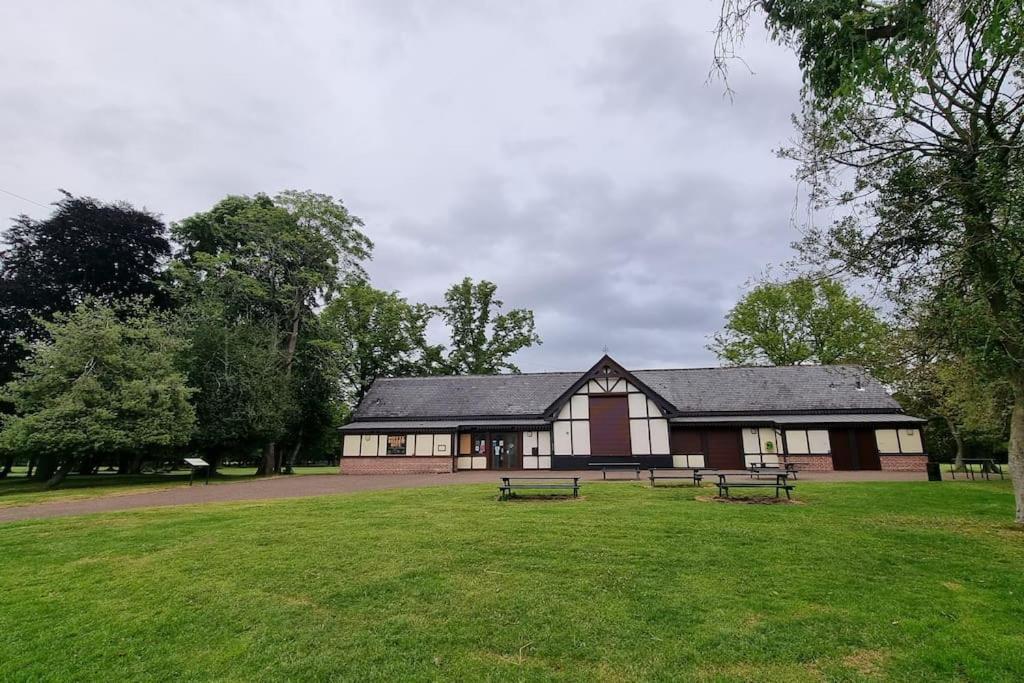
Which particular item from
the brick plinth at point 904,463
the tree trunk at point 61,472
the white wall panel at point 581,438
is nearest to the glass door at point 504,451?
the white wall panel at point 581,438

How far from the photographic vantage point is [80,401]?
826 inches

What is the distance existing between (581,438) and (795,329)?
26.9 metres

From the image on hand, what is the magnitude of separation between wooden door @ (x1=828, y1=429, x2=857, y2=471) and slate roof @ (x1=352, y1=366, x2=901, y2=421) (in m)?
1.64

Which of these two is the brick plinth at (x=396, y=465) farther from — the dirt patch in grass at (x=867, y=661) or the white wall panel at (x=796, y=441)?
the dirt patch in grass at (x=867, y=661)

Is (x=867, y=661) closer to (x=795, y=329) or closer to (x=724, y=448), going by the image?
(x=724, y=448)

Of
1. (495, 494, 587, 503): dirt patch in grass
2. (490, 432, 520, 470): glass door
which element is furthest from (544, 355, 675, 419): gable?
(495, 494, 587, 503): dirt patch in grass

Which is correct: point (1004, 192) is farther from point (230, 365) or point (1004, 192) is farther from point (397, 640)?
point (230, 365)

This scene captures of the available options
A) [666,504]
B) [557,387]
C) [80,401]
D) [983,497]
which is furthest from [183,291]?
[983,497]

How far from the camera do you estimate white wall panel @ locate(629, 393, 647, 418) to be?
92.4 ft

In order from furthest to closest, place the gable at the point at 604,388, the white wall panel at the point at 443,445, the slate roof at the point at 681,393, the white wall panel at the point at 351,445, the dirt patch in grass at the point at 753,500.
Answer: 1. the white wall panel at the point at 351,445
2. the white wall panel at the point at 443,445
3. the slate roof at the point at 681,393
4. the gable at the point at 604,388
5. the dirt patch in grass at the point at 753,500

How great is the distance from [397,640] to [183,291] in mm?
33609

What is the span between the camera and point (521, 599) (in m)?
5.92

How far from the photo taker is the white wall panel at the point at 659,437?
27562 millimetres

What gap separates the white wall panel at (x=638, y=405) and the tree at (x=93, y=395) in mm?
23175
